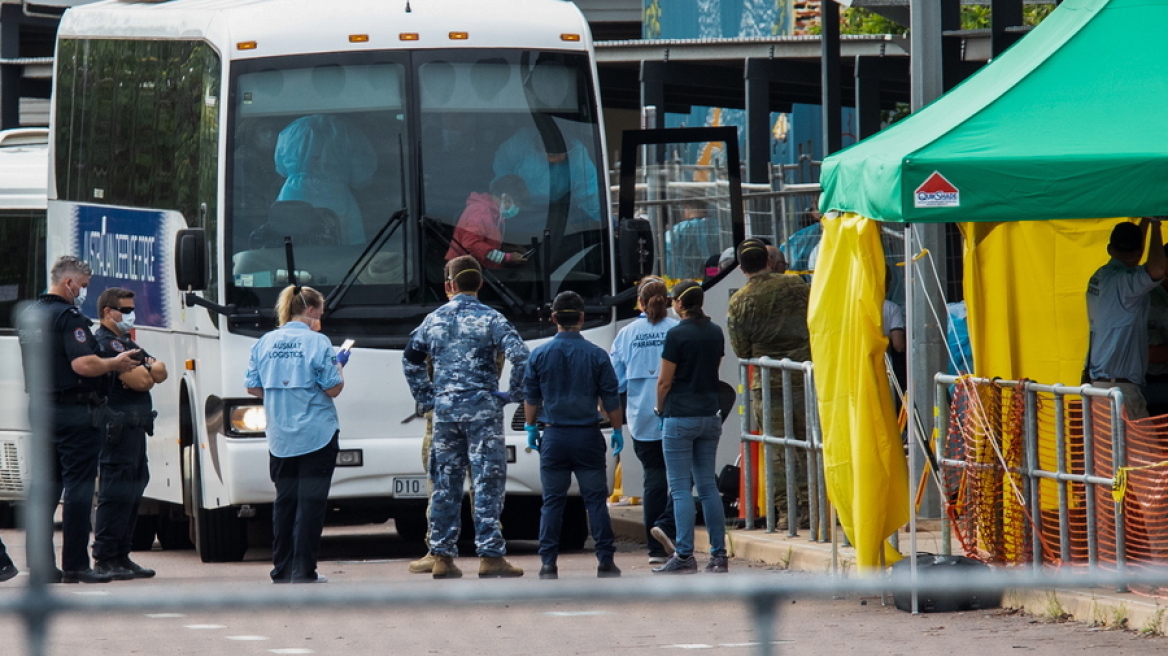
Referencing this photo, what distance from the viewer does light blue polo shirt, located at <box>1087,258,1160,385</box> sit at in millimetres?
9852

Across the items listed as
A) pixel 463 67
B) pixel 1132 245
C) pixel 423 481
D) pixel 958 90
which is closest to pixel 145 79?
pixel 463 67

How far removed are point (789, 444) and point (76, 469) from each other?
13.5ft

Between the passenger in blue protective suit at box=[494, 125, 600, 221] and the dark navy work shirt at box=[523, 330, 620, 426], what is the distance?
6.02 ft

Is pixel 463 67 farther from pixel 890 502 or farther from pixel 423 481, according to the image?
pixel 890 502

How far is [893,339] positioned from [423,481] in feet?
10.9

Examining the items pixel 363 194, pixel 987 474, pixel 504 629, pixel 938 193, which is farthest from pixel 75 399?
pixel 504 629

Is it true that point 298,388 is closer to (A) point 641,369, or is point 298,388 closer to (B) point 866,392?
(A) point 641,369

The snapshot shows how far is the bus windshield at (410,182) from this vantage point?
12.3m

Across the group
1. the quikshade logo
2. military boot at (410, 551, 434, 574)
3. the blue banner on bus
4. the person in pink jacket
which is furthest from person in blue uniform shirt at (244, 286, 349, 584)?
the quikshade logo

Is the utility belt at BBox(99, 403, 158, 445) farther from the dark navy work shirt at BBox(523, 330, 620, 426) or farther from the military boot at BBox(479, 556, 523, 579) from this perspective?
the dark navy work shirt at BBox(523, 330, 620, 426)

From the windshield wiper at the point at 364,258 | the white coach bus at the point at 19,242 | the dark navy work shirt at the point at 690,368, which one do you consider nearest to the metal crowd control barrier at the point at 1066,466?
the dark navy work shirt at the point at 690,368

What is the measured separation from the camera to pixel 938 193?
8.73 metres

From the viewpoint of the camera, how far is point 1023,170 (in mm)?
8680

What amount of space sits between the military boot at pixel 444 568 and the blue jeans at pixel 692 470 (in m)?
1.26
